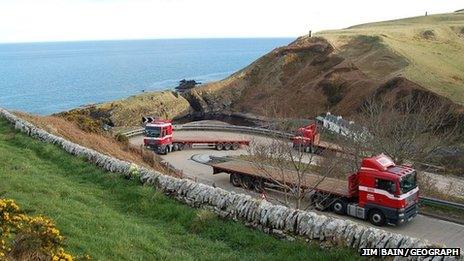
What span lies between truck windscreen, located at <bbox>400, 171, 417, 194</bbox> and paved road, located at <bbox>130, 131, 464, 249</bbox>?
1.83 m

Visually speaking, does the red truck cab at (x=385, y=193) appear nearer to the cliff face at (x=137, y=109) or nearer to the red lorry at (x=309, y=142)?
the red lorry at (x=309, y=142)

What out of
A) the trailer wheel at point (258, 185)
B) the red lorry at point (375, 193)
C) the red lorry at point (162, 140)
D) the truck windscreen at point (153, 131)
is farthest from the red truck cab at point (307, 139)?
the red lorry at point (375, 193)

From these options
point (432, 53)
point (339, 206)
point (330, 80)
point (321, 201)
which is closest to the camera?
point (339, 206)

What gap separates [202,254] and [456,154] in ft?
102

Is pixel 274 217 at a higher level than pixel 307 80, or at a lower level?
higher

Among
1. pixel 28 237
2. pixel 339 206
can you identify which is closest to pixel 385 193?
pixel 339 206

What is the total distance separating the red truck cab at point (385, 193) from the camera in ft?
65.3

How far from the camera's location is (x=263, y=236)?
1113 centimetres

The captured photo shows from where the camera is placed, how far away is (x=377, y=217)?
20609 millimetres

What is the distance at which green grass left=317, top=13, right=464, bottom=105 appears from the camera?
49.8 m

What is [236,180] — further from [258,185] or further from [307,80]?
[307,80]

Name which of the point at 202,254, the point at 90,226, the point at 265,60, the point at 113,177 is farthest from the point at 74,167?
the point at 265,60

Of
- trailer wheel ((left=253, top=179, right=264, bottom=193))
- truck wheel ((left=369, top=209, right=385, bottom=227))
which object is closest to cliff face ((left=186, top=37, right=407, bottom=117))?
trailer wheel ((left=253, top=179, right=264, bottom=193))

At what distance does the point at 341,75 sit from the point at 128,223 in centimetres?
5337
